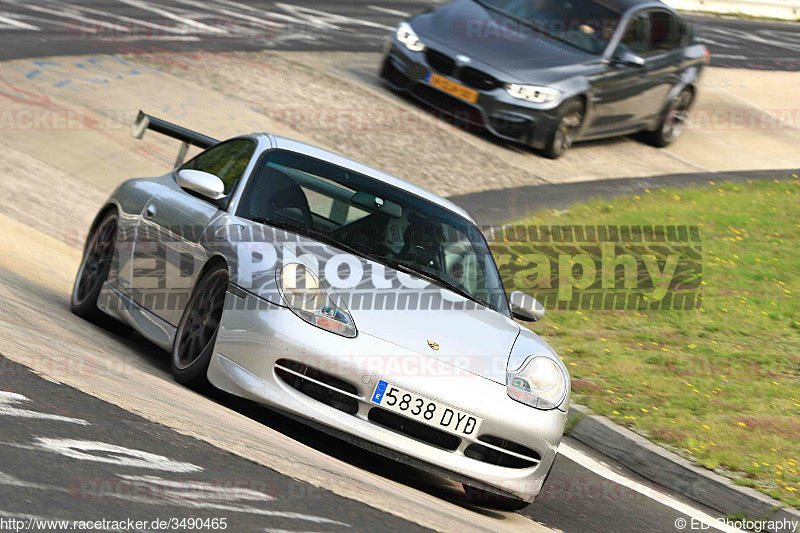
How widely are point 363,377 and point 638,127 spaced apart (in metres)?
12.8

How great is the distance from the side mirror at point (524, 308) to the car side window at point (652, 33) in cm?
993

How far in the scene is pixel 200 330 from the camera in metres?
6.02

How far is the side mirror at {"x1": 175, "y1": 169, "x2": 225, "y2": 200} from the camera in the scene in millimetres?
6605

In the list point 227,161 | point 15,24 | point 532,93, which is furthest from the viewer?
point 15,24

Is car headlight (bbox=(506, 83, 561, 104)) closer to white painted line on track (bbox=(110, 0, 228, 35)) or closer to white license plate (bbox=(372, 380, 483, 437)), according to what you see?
white painted line on track (bbox=(110, 0, 228, 35))

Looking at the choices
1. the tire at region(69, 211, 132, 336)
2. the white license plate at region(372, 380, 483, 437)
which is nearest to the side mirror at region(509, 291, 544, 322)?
→ the white license plate at region(372, 380, 483, 437)

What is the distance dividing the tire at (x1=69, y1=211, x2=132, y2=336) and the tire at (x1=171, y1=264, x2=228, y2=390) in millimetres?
1437

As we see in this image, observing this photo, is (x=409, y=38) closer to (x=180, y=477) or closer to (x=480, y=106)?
(x=480, y=106)

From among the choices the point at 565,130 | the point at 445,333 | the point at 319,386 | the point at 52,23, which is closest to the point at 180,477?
the point at 319,386

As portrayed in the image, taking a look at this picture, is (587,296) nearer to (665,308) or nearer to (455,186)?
(665,308)

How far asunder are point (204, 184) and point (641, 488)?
10.2 feet

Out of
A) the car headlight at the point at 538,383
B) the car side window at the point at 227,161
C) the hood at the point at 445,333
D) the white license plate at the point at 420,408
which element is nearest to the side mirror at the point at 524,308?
the hood at the point at 445,333

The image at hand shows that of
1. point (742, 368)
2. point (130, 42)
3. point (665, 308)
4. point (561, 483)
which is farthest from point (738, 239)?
point (130, 42)

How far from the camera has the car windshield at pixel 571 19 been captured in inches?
628
